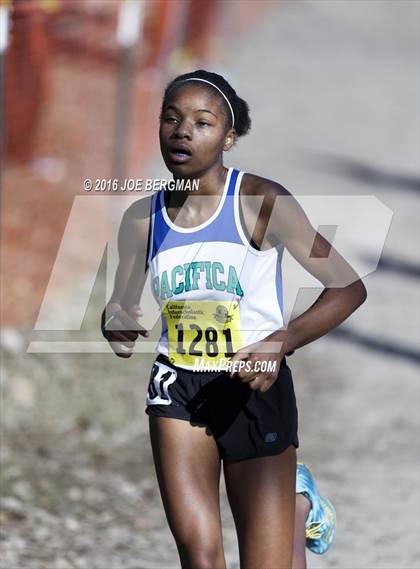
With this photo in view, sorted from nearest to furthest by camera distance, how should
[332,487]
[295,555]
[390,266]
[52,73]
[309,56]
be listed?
[295,555] → [332,487] → [390,266] → [52,73] → [309,56]

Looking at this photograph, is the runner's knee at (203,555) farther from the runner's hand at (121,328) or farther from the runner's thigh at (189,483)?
the runner's hand at (121,328)

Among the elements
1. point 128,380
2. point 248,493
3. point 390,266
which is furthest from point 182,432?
point 390,266

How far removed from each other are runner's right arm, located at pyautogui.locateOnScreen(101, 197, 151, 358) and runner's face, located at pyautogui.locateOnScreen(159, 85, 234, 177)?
0.98 feet

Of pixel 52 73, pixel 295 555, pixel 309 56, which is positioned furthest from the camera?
pixel 309 56

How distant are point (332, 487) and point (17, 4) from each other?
5.43 m

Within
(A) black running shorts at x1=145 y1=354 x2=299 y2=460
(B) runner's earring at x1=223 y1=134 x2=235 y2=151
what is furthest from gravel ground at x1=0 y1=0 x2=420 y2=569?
(B) runner's earring at x1=223 y1=134 x2=235 y2=151

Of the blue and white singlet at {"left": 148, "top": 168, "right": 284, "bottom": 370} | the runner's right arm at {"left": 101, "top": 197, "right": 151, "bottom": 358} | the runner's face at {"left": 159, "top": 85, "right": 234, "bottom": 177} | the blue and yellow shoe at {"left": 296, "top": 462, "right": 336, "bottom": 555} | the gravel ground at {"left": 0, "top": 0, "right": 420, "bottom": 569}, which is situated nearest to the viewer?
the runner's face at {"left": 159, "top": 85, "right": 234, "bottom": 177}

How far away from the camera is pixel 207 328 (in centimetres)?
384

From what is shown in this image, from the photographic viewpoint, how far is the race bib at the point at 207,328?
3822 mm

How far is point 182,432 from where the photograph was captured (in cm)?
386

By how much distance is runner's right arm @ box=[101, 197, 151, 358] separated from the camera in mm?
3930

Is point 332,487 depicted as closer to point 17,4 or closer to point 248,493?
point 248,493

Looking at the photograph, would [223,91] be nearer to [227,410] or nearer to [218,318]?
[218,318]

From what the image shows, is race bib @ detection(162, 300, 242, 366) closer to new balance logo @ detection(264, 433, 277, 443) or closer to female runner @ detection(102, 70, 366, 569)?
female runner @ detection(102, 70, 366, 569)
